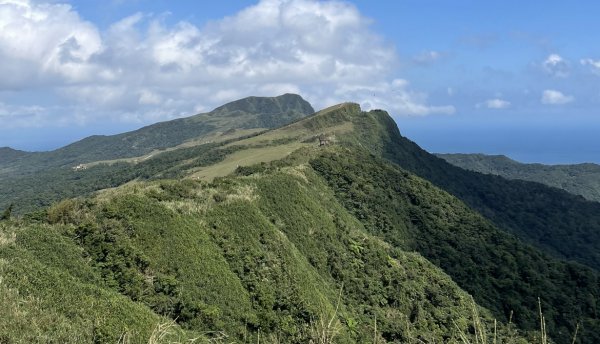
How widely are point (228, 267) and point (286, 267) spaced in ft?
15.5

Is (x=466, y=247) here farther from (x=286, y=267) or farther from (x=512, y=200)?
(x=512, y=200)

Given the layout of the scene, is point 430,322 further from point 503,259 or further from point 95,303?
point 95,303

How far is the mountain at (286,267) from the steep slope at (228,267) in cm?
10

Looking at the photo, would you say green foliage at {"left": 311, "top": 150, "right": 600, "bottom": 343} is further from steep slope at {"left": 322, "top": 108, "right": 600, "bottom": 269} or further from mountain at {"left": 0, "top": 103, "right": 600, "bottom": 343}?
steep slope at {"left": 322, "top": 108, "right": 600, "bottom": 269}

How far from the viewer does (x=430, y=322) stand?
3950cm

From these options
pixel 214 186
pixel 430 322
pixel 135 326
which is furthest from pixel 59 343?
pixel 430 322

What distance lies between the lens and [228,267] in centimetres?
3075

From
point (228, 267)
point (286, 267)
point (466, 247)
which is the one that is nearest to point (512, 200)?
point (466, 247)

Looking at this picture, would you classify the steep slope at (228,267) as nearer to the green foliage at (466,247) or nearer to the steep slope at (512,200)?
the green foliage at (466,247)

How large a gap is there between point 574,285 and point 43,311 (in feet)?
201

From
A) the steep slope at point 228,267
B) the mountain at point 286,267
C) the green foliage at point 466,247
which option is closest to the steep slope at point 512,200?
the green foliage at point 466,247

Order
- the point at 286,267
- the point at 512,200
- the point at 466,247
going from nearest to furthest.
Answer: the point at 286,267 < the point at 466,247 < the point at 512,200

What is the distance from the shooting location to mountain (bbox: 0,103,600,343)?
59.9ft

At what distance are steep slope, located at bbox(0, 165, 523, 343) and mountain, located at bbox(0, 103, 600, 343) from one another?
101 millimetres
